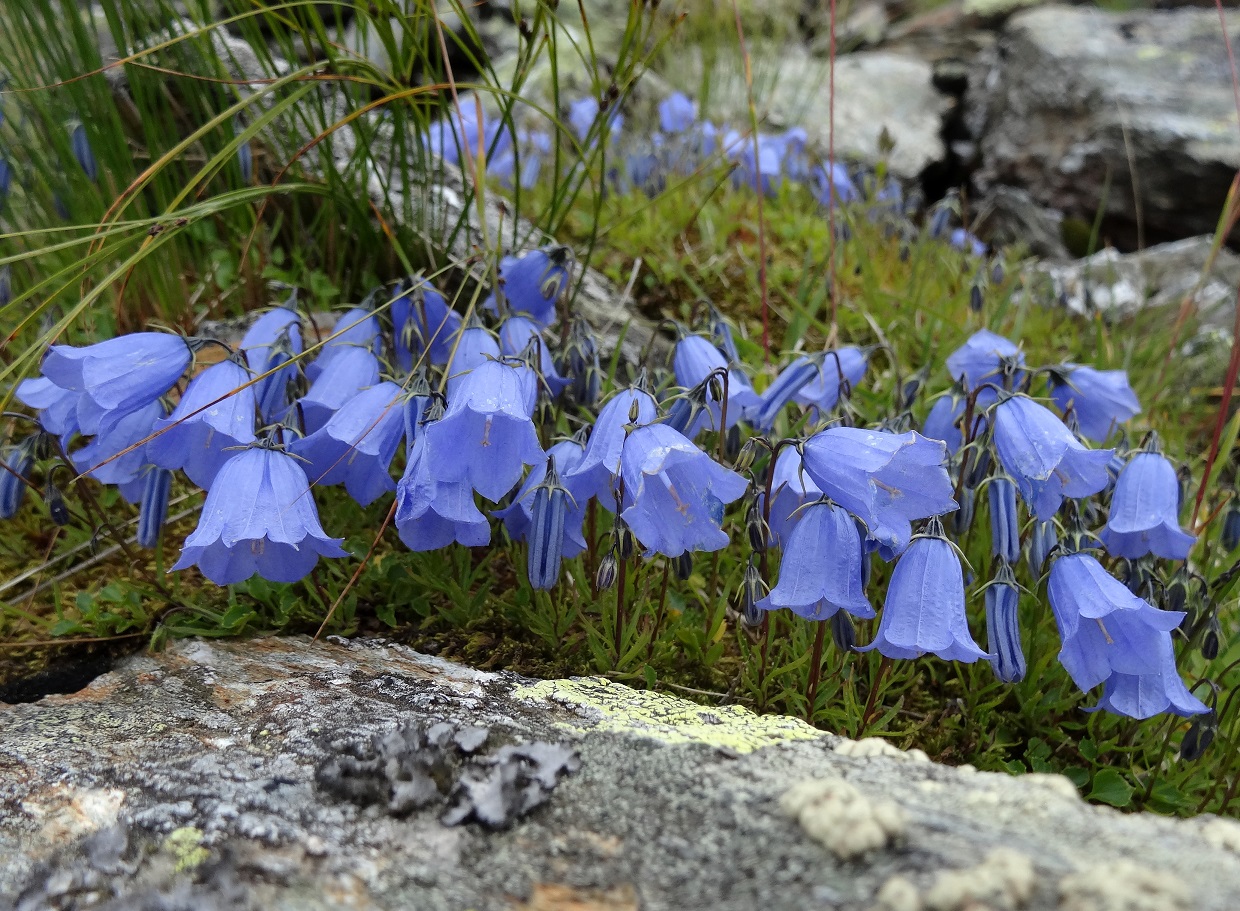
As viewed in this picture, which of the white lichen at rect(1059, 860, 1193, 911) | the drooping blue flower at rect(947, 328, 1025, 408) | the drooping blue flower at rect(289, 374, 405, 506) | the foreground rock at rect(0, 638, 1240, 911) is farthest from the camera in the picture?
the drooping blue flower at rect(947, 328, 1025, 408)

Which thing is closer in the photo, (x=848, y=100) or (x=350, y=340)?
(x=350, y=340)

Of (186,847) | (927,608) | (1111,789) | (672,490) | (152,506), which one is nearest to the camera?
(186,847)

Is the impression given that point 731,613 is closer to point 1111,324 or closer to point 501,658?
point 501,658

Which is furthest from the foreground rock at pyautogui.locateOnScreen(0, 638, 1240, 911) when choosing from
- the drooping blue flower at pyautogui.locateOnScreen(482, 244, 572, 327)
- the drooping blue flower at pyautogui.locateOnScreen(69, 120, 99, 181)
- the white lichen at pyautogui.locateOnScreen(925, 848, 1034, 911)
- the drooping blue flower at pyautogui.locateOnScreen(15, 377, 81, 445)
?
the drooping blue flower at pyautogui.locateOnScreen(69, 120, 99, 181)

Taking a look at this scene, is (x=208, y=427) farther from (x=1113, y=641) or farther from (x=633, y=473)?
(x=1113, y=641)

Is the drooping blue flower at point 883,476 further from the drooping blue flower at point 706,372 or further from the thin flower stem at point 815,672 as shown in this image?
the drooping blue flower at point 706,372

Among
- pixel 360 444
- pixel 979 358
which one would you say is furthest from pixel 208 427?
pixel 979 358

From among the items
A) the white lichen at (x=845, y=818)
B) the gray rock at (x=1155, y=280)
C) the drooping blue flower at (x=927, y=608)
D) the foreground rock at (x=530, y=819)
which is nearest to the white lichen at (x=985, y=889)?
the foreground rock at (x=530, y=819)

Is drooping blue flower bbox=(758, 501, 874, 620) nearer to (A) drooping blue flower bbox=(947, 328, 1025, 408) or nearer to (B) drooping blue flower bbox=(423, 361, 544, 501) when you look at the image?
(B) drooping blue flower bbox=(423, 361, 544, 501)
